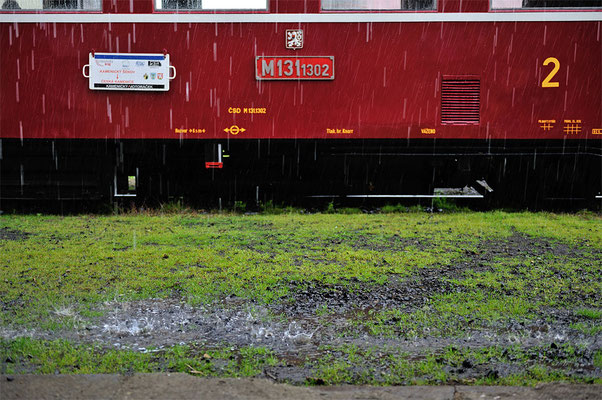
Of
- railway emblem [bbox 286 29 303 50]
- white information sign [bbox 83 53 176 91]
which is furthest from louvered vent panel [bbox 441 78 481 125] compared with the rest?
white information sign [bbox 83 53 176 91]

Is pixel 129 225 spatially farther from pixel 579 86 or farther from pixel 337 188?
pixel 579 86

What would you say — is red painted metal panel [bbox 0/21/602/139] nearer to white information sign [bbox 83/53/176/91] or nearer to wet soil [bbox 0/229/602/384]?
white information sign [bbox 83/53/176/91]

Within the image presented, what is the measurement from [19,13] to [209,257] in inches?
208

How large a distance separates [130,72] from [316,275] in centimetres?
495

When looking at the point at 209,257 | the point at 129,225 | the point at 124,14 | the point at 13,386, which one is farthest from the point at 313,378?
the point at 124,14

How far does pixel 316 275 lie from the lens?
5.21m

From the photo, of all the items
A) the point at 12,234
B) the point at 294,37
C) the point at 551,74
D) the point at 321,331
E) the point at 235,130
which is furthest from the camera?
the point at 235,130

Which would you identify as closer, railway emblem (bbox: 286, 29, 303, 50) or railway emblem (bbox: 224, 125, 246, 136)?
railway emblem (bbox: 286, 29, 303, 50)

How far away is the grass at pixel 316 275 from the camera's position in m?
3.29

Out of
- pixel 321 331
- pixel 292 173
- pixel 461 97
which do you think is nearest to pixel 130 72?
pixel 292 173

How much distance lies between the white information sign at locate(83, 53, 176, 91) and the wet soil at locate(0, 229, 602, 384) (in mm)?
4922

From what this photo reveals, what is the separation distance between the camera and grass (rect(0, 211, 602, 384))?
329cm

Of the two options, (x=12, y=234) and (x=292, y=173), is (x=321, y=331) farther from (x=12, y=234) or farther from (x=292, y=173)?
(x=292, y=173)

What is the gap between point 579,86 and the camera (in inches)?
340
